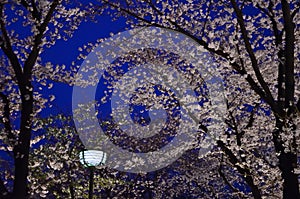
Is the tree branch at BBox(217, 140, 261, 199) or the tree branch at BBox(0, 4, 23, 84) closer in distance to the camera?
the tree branch at BBox(0, 4, 23, 84)

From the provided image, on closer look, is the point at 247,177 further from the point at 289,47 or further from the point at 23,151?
the point at 23,151

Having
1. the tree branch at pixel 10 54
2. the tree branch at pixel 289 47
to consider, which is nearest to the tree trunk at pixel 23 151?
the tree branch at pixel 10 54

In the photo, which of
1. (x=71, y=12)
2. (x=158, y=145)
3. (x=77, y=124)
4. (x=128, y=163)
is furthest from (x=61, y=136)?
(x=71, y=12)

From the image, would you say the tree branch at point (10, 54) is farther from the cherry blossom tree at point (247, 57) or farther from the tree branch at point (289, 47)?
the tree branch at point (289, 47)

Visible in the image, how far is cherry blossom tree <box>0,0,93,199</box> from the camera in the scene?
5.96 metres

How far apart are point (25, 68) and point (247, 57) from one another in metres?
5.75

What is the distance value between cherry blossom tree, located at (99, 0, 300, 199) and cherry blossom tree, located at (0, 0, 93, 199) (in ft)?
3.99

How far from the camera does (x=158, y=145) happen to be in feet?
63.9

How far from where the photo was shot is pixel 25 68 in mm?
6379

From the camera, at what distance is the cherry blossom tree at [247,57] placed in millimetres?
6289

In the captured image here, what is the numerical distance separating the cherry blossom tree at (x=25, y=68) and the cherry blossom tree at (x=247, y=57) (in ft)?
3.99

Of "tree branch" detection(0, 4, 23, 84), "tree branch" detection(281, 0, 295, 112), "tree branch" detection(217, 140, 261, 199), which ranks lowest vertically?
"tree branch" detection(217, 140, 261, 199)

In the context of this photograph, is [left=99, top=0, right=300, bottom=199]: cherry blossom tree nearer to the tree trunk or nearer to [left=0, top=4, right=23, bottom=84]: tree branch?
[left=0, top=4, right=23, bottom=84]: tree branch

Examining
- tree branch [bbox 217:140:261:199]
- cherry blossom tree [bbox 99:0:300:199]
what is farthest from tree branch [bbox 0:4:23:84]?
tree branch [bbox 217:140:261:199]
